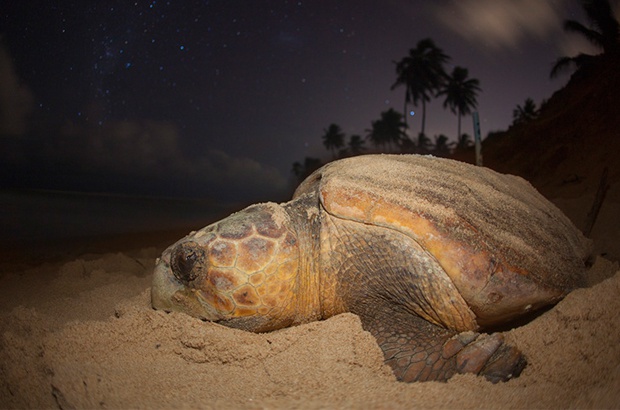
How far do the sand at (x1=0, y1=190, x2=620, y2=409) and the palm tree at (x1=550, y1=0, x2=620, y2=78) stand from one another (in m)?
17.9

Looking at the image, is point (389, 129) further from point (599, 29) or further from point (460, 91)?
point (599, 29)

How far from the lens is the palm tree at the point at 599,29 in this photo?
552 inches

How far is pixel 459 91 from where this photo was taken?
30312 millimetres

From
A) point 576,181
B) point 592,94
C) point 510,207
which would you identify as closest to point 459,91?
point 592,94

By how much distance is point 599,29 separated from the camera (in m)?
14.6

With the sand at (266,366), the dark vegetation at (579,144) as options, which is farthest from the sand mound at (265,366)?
the dark vegetation at (579,144)

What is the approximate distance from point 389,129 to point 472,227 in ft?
129

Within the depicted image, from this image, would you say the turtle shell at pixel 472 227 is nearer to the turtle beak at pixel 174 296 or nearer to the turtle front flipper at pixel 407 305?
the turtle front flipper at pixel 407 305

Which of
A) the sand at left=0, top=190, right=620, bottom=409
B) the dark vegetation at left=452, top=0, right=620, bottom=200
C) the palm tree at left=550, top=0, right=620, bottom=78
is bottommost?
the sand at left=0, top=190, right=620, bottom=409

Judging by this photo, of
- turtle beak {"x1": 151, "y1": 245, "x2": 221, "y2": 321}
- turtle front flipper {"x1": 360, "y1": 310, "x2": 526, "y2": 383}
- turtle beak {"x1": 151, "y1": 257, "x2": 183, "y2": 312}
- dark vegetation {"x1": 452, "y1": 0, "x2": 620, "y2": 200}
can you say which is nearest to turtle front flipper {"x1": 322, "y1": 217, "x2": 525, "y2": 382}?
turtle front flipper {"x1": 360, "y1": 310, "x2": 526, "y2": 383}

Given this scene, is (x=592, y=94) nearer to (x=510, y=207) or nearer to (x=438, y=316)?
(x=510, y=207)

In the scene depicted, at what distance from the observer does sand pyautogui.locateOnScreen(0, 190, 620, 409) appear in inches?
37.9

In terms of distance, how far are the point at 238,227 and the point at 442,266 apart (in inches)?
39.0

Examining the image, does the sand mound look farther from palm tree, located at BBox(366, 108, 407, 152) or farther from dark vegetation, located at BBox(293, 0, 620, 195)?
palm tree, located at BBox(366, 108, 407, 152)
